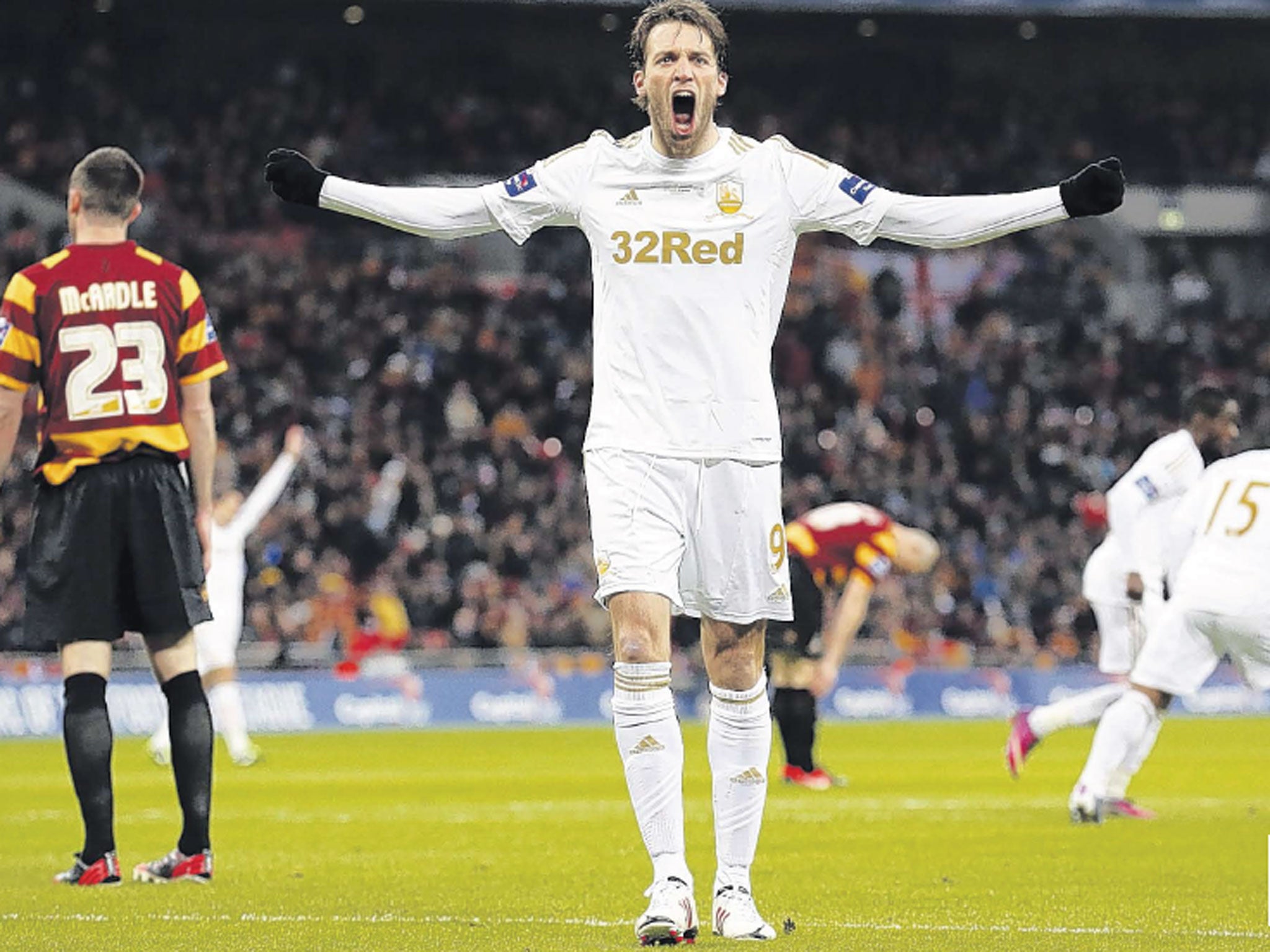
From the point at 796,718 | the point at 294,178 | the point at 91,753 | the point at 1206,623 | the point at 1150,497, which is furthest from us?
the point at 796,718

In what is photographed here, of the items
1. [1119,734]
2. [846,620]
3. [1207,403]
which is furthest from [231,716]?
[1119,734]

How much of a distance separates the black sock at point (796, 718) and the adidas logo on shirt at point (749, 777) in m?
7.24

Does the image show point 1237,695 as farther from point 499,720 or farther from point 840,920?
point 840,920

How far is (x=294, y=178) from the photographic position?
20.7ft

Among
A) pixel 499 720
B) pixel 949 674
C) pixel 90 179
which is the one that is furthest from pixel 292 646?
pixel 90 179

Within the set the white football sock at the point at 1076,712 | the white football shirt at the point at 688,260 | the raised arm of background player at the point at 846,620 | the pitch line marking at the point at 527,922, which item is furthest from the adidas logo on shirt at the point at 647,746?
the raised arm of background player at the point at 846,620

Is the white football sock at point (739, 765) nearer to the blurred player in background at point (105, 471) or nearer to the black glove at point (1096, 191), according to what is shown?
the black glove at point (1096, 191)

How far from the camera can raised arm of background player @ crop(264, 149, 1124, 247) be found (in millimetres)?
6250

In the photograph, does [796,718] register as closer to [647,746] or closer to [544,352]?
[647,746]

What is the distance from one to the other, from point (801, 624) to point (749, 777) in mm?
7487

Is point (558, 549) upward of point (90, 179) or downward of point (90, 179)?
downward

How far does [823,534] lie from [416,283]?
19.4 metres

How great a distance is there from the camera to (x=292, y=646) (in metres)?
24.6

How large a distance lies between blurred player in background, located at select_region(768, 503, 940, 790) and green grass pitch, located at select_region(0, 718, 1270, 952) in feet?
1.49
